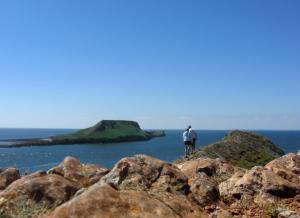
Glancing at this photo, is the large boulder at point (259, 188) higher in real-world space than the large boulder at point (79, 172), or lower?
lower

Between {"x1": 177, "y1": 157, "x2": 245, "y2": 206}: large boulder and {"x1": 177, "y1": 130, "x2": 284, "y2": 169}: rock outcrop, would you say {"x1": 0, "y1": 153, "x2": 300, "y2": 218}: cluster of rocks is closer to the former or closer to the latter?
{"x1": 177, "y1": 157, "x2": 245, "y2": 206}: large boulder

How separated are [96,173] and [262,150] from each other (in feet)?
104

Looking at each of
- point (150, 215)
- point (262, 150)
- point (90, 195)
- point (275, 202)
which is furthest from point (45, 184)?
point (262, 150)

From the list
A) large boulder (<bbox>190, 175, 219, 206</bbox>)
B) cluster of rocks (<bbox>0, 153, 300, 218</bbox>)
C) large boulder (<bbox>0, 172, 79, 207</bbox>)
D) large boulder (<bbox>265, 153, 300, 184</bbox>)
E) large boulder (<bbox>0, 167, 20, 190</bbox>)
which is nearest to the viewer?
cluster of rocks (<bbox>0, 153, 300, 218</bbox>)

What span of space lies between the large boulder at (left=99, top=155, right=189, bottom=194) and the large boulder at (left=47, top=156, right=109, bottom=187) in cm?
208

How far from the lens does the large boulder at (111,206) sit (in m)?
8.20

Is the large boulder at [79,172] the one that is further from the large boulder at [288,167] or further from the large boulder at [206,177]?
the large boulder at [288,167]

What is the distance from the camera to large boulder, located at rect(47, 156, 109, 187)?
14539mm

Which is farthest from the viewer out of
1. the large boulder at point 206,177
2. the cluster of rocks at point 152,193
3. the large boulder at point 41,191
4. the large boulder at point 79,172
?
the large boulder at point 79,172

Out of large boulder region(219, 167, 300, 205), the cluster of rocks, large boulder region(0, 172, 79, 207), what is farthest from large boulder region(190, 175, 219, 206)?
large boulder region(0, 172, 79, 207)

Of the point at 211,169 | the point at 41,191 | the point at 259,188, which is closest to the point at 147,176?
the point at 41,191

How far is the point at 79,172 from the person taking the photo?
15.0 meters

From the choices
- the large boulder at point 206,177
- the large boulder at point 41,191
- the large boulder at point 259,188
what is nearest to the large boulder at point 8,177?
the large boulder at point 41,191

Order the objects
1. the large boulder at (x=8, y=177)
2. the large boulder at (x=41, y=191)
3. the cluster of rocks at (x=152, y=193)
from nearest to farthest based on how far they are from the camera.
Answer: the cluster of rocks at (x=152, y=193)
the large boulder at (x=41, y=191)
the large boulder at (x=8, y=177)
